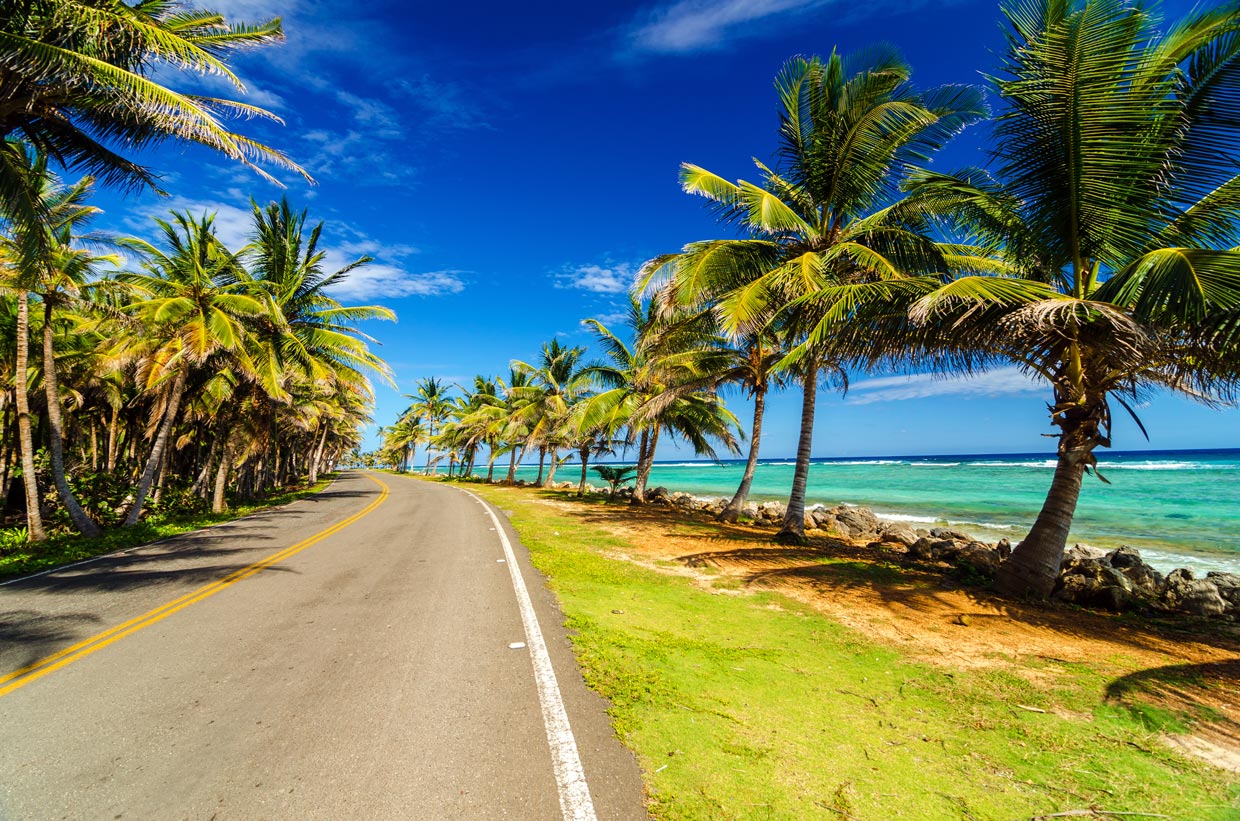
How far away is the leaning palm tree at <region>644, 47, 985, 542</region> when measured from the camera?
1027cm

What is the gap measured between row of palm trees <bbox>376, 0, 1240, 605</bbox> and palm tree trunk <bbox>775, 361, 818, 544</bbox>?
0.90ft

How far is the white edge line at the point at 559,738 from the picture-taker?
9.18ft

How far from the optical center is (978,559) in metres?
10.5

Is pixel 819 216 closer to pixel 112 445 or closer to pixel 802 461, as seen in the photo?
pixel 802 461

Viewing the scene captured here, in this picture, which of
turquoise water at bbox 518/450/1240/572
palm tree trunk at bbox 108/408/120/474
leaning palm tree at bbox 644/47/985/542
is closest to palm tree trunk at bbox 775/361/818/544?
leaning palm tree at bbox 644/47/985/542

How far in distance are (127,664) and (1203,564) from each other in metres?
23.1

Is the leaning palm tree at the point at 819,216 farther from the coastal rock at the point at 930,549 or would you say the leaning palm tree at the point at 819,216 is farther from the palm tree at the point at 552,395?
the palm tree at the point at 552,395

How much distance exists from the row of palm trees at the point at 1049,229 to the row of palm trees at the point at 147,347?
47.1 feet

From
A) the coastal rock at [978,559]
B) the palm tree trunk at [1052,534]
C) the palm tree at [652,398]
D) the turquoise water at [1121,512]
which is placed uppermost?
the palm tree at [652,398]

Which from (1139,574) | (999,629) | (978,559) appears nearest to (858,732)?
(999,629)

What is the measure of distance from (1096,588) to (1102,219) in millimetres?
5673

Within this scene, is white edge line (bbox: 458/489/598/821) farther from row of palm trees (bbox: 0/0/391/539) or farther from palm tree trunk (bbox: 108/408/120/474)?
palm tree trunk (bbox: 108/408/120/474)

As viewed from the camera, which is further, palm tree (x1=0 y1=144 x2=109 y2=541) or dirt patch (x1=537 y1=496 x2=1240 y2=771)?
palm tree (x1=0 y1=144 x2=109 y2=541)

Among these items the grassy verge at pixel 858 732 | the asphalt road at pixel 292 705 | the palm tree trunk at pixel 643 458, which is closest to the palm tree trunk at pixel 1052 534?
the grassy verge at pixel 858 732
